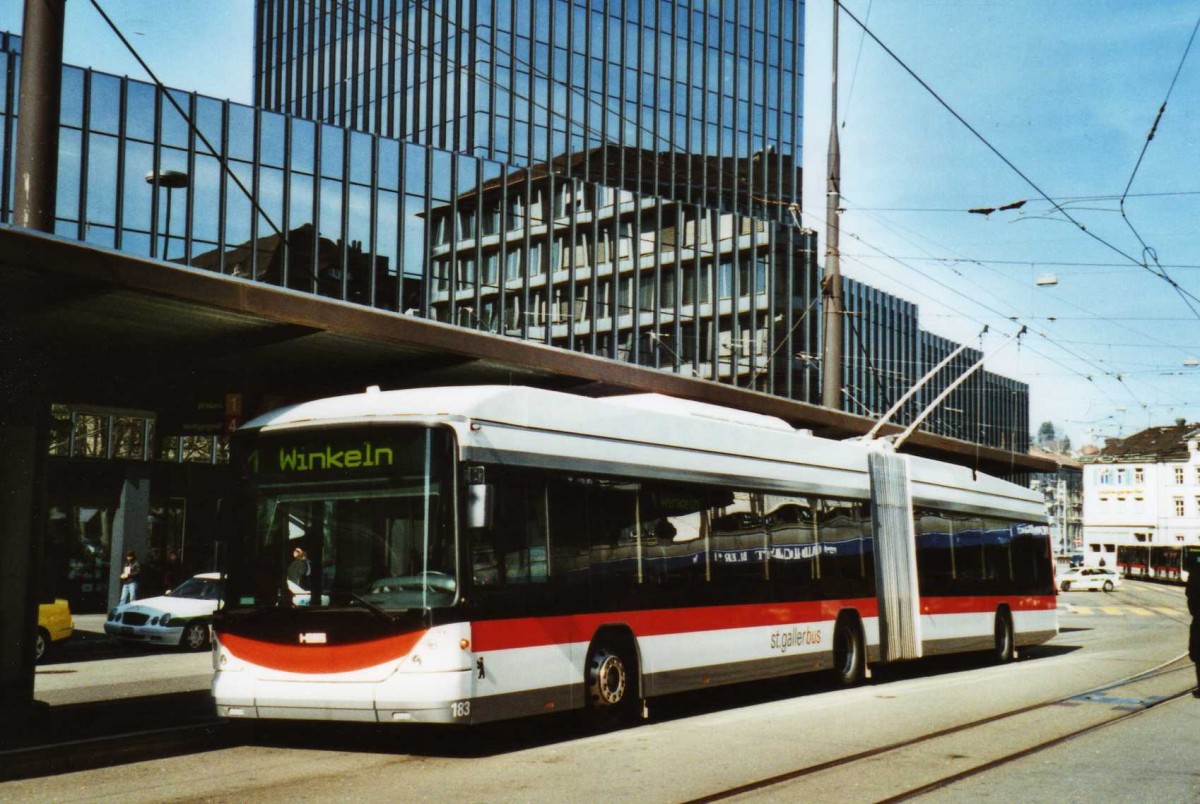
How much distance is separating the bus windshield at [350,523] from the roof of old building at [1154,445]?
110 m

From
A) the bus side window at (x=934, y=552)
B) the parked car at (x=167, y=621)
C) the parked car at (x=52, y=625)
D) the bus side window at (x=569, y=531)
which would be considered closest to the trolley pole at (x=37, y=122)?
the bus side window at (x=569, y=531)

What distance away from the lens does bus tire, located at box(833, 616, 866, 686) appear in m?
15.8

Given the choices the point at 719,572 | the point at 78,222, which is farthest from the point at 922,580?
the point at 78,222

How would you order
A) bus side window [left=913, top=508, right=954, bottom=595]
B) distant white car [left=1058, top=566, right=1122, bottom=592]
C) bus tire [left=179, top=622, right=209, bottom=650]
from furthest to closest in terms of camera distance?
distant white car [left=1058, top=566, right=1122, bottom=592] < bus tire [left=179, top=622, right=209, bottom=650] < bus side window [left=913, top=508, right=954, bottom=595]

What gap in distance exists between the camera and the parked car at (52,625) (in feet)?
66.4

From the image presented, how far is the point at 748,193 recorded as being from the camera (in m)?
63.7

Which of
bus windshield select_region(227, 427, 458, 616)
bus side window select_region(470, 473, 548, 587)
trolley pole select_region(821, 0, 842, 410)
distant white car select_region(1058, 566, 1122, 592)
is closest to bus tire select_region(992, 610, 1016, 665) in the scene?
trolley pole select_region(821, 0, 842, 410)

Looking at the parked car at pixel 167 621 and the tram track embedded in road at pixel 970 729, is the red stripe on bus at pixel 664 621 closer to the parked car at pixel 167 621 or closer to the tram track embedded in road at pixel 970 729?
the tram track embedded in road at pixel 970 729

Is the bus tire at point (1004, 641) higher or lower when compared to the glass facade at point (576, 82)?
lower

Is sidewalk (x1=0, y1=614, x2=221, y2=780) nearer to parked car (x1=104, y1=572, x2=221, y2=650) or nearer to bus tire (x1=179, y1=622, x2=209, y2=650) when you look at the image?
parked car (x1=104, y1=572, x2=221, y2=650)

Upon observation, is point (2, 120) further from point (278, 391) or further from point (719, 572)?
point (719, 572)

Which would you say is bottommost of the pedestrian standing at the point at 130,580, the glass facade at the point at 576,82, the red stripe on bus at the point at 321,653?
the red stripe on bus at the point at 321,653

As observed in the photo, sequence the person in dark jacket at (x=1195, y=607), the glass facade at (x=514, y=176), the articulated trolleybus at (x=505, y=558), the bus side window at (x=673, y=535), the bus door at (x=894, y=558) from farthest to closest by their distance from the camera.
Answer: the glass facade at (x=514, y=176) < the bus door at (x=894, y=558) < the person in dark jacket at (x=1195, y=607) < the bus side window at (x=673, y=535) < the articulated trolleybus at (x=505, y=558)

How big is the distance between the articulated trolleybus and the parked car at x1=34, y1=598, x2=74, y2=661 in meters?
11.0
